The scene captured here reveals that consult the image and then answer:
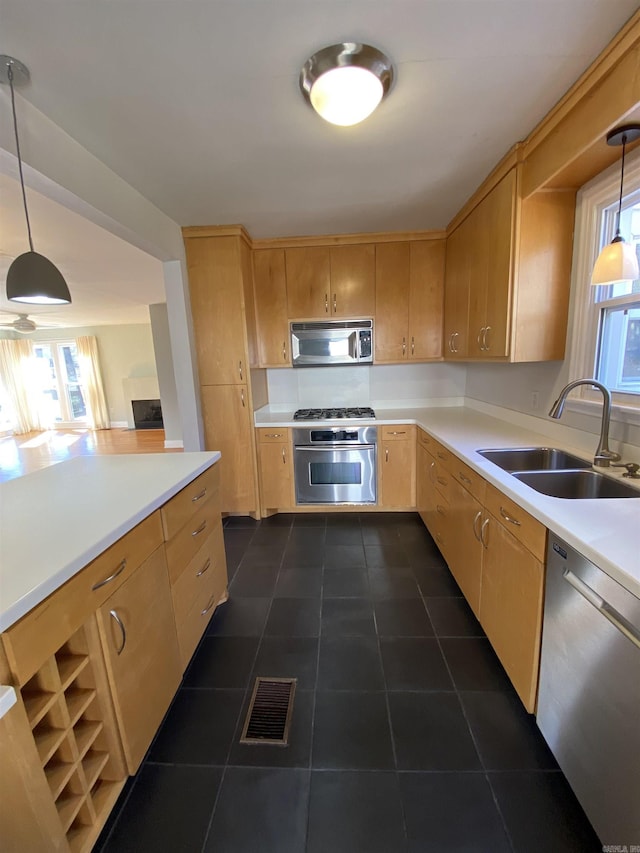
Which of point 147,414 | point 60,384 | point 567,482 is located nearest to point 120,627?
point 567,482

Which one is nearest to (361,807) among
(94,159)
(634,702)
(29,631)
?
(634,702)

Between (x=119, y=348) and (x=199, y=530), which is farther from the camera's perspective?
(x=119, y=348)

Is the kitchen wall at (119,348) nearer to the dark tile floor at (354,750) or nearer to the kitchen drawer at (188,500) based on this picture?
the kitchen drawer at (188,500)

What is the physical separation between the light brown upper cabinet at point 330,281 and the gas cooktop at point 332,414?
34.8 inches

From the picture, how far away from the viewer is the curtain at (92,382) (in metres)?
8.26

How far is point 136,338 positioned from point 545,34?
9.00m

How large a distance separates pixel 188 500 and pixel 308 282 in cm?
228

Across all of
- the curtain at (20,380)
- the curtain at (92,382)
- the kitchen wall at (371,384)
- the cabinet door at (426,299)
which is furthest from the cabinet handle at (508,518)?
the curtain at (20,380)

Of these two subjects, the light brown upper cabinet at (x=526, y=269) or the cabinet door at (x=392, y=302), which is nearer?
the light brown upper cabinet at (x=526, y=269)

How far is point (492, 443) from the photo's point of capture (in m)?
1.98

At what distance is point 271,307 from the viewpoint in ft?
10.2

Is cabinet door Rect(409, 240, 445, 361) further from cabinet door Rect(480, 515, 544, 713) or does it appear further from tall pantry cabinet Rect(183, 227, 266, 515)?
cabinet door Rect(480, 515, 544, 713)

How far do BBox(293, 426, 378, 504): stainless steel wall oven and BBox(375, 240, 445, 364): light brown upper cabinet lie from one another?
82cm

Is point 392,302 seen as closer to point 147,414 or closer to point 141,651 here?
point 141,651
